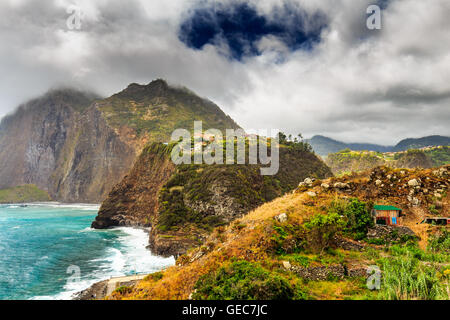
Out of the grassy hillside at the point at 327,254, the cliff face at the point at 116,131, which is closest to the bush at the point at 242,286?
the grassy hillside at the point at 327,254

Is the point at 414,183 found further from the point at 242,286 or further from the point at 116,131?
the point at 116,131

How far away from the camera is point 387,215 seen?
16.1 metres

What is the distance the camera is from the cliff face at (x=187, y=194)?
49.2 m

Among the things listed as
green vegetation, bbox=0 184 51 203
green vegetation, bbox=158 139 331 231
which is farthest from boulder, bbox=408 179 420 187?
green vegetation, bbox=0 184 51 203

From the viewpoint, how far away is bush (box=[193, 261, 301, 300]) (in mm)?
8148

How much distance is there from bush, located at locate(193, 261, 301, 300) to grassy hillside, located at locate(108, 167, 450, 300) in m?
0.03

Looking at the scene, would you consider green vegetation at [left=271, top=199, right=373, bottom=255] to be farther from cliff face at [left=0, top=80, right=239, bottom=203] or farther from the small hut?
cliff face at [left=0, top=80, right=239, bottom=203]

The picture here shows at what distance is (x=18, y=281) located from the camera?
31.5 metres

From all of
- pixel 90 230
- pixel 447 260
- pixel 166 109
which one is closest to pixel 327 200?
pixel 447 260

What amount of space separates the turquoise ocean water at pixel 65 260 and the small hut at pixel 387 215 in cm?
3099
